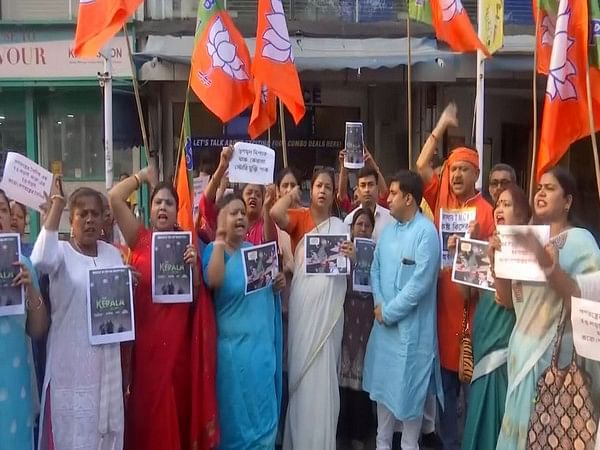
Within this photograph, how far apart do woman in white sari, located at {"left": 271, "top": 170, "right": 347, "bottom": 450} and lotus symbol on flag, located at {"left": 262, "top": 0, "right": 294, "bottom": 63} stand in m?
1.24

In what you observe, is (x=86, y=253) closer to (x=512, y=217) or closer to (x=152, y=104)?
(x=512, y=217)

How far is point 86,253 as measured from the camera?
138 inches

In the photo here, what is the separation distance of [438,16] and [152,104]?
504 cm

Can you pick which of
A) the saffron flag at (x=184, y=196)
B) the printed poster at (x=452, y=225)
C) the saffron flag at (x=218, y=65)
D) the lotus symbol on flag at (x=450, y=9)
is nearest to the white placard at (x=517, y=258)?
the printed poster at (x=452, y=225)

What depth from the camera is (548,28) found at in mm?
4590

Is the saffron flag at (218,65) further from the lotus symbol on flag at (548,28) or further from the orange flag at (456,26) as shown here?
the lotus symbol on flag at (548,28)

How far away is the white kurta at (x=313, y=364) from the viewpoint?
405 cm

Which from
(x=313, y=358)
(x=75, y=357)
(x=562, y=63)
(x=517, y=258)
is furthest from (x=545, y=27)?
(x=75, y=357)

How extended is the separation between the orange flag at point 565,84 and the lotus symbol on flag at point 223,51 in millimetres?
1897

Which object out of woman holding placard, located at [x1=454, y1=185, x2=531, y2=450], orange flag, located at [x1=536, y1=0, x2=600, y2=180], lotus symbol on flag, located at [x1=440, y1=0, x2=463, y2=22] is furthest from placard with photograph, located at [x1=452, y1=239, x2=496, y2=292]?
lotus symbol on flag, located at [x1=440, y1=0, x2=463, y2=22]

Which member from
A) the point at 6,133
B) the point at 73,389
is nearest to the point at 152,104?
the point at 6,133

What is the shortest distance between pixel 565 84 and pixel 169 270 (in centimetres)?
225

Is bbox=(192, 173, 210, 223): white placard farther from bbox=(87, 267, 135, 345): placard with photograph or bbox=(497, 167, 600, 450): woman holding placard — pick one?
bbox=(497, 167, 600, 450): woman holding placard

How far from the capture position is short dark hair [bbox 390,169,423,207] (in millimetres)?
4031
